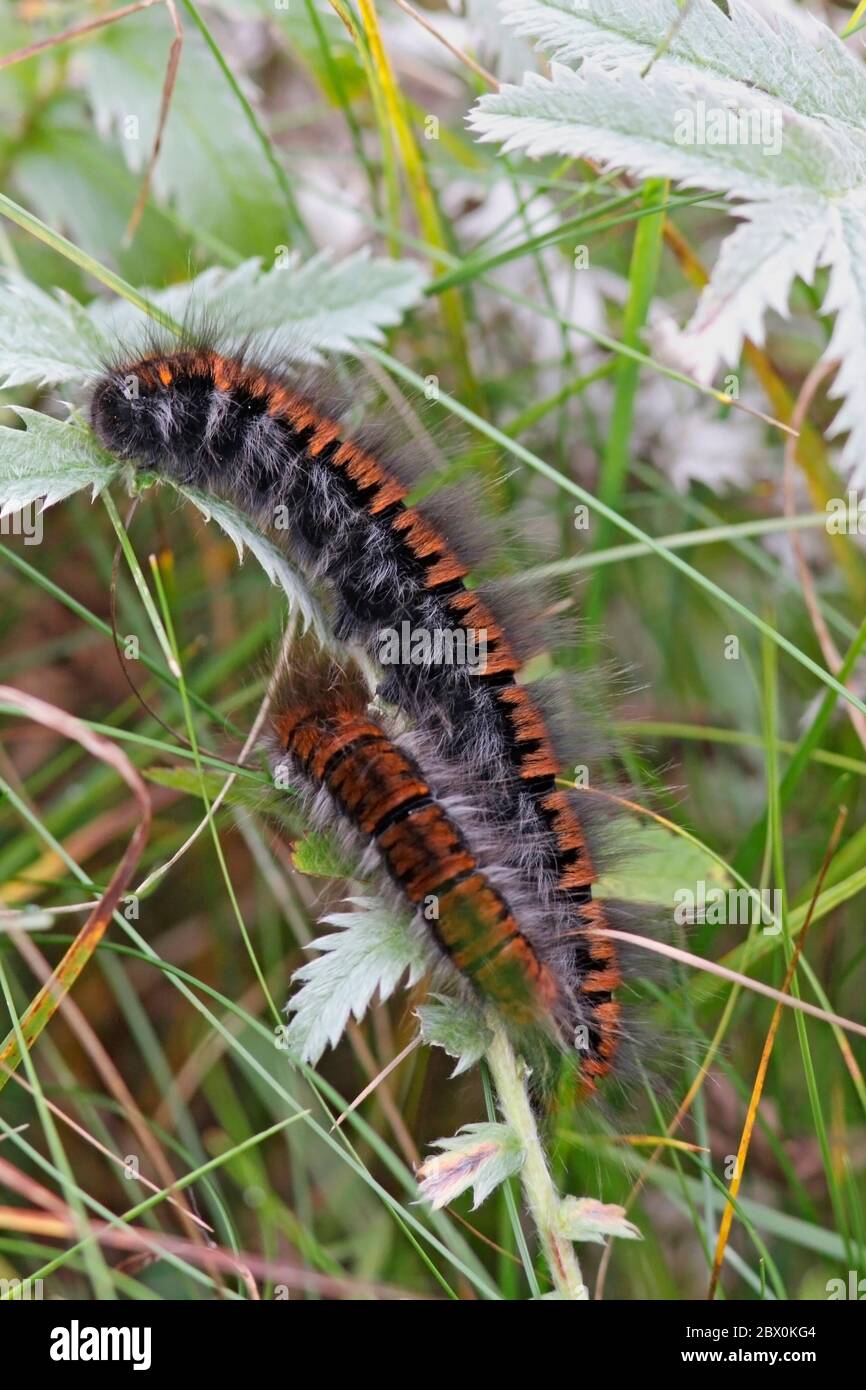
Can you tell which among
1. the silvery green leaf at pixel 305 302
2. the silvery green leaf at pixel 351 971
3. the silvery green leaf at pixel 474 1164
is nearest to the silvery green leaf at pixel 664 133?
the silvery green leaf at pixel 305 302

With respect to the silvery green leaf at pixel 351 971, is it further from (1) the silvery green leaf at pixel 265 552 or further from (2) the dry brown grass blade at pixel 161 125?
(2) the dry brown grass blade at pixel 161 125

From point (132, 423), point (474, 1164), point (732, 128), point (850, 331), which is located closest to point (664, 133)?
point (732, 128)

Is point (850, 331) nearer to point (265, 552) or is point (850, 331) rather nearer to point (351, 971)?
point (265, 552)

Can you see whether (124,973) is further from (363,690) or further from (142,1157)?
(363,690)

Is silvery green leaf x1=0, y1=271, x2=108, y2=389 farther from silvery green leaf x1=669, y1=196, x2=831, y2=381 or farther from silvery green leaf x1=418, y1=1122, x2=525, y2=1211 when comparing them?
silvery green leaf x1=418, y1=1122, x2=525, y2=1211
